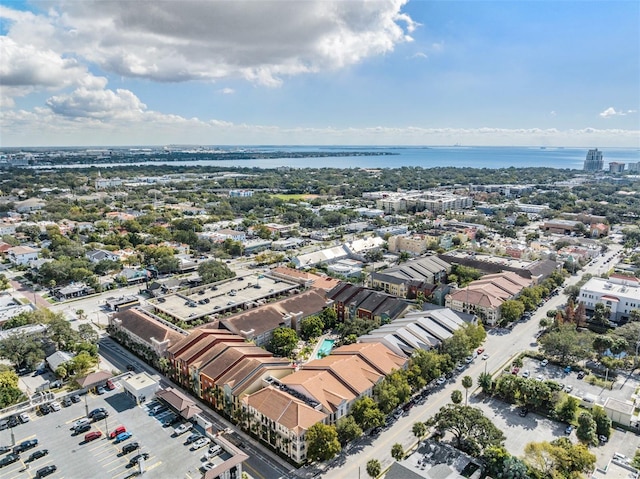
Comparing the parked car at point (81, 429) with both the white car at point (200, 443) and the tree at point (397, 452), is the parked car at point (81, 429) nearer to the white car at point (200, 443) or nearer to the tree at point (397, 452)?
the white car at point (200, 443)

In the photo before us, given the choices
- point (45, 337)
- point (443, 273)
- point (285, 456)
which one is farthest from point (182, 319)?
point (443, 273)

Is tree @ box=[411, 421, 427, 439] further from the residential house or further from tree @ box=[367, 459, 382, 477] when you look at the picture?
the residential house

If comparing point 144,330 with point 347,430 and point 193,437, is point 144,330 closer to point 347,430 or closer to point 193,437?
point 193,437

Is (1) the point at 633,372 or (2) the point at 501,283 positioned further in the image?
(2) the point at 501,283

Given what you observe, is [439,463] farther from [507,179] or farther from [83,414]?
[507,179]

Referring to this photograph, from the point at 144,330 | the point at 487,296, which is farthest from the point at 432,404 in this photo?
the point at 144,330

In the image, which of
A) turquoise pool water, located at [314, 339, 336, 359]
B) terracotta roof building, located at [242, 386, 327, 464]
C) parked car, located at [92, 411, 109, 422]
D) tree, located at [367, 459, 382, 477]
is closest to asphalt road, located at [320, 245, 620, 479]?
tree, located at [367, 459, 382, 477]

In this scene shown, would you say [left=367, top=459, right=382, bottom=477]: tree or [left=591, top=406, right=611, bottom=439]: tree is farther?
[left=591, top=406, right=611, bottom=439]: tree
